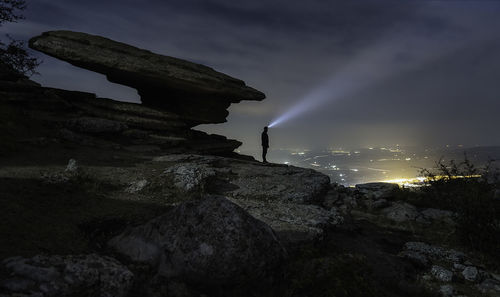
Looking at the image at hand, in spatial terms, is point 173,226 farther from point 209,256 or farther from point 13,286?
point 13,286

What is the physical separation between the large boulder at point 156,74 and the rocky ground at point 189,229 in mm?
3816

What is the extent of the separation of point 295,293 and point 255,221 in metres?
1.37

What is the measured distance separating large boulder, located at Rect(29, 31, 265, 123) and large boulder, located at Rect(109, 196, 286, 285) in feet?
46.6

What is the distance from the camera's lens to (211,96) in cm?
2084

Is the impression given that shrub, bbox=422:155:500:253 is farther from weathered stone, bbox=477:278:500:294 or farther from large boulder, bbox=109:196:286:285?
large boulder, bbox=109:196:286:285

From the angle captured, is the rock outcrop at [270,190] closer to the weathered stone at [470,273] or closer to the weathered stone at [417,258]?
the weathered stone at [417,258]

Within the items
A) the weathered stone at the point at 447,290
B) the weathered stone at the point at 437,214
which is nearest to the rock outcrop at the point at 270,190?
the weathered stone at the point at 447,290

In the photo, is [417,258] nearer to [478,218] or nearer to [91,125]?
[478,218]

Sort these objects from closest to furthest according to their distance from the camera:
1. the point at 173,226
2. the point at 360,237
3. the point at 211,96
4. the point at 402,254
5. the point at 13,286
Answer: the point at 13,286, the point at 173,226, the point at 402,254, the point at 360,237, the point at 211,96

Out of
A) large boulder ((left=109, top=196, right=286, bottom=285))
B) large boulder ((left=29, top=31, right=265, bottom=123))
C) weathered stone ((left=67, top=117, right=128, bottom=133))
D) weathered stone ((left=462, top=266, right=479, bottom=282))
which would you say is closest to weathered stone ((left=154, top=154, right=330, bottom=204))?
large boulder ((left=109, top=196, right=286, bottom=285))

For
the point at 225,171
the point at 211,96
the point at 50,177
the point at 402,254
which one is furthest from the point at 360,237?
the point at 211,96

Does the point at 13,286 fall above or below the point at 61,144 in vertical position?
below

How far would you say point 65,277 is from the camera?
3605 mm

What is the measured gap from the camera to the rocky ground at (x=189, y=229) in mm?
4238
